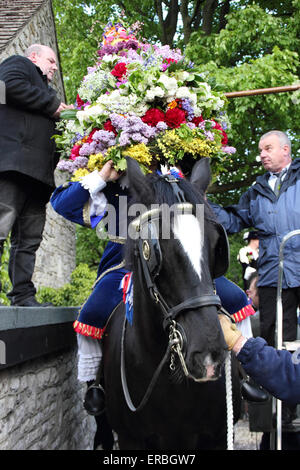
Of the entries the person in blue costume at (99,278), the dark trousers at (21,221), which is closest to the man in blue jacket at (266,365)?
the person in blue costume at (99,278)

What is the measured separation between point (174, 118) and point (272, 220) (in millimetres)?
1753

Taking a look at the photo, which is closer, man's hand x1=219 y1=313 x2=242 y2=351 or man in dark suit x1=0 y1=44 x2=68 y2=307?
man's hand x1=219 y1=313 x2=242 y2=351

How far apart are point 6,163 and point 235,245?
14018mm

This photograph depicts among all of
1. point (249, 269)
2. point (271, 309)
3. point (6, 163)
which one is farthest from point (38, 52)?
point (249, 269)

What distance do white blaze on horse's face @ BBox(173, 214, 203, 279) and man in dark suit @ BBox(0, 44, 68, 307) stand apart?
2.33 metres

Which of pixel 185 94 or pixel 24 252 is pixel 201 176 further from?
pixel 24 252

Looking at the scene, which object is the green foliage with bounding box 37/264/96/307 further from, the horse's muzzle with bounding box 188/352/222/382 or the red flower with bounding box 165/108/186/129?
the horse's muzzle with bounding box 188/352/222/382

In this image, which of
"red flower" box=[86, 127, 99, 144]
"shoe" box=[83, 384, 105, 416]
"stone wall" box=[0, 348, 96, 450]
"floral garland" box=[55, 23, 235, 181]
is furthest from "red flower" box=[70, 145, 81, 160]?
"shoe" box=[83, 384, 105, 416]

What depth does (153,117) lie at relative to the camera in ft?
11.6

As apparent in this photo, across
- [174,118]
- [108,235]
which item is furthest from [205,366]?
[174,118]

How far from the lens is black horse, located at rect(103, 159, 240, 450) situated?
2.39m

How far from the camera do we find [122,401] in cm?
344
